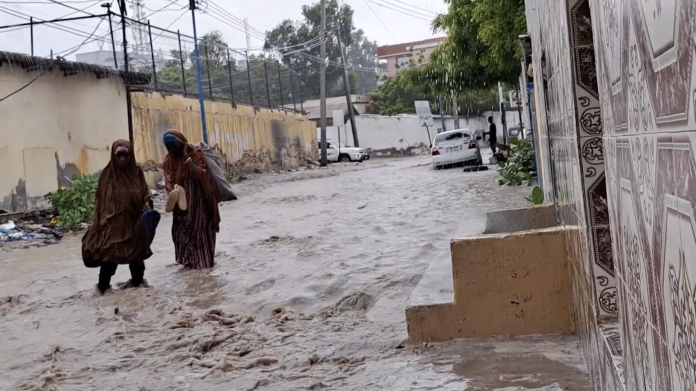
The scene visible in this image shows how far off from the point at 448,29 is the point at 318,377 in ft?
44.8

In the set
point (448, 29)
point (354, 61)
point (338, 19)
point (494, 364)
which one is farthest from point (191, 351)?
point (354, 61)

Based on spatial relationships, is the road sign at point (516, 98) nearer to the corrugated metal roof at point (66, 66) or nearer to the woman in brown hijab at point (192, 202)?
the corrugated metal roof at point (66, 66)

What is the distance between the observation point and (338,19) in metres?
54.6

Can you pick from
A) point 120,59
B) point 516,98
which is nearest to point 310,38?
point 516,98

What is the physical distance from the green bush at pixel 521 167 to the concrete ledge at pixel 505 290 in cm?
1115

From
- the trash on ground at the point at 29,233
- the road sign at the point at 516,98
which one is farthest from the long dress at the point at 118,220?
the road sign at the point at 516,98

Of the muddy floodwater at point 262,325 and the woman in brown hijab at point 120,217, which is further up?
the woman in brown hijab at point 120,217

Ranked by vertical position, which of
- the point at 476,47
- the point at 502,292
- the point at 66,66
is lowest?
the point at 502,292

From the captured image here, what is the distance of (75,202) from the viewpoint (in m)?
15.0

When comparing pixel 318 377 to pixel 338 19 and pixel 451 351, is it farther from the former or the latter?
pixel 338 19

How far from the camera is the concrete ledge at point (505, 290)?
4137mm

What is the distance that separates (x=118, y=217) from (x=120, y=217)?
18 mm

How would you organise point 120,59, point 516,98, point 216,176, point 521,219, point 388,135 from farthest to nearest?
point 388,135, point 516,98, point 120,59, point 216,176, point 521,219

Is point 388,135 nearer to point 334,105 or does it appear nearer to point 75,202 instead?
point 334,105
